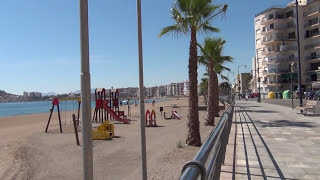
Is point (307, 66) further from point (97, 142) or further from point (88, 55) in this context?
point (88, 55)

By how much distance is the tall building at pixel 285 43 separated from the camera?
8019cm

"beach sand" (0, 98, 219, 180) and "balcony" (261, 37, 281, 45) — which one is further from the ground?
"balcony" (261, 37, 281, 45)

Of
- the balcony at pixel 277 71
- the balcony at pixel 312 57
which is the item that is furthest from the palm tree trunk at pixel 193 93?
the balcony at pixel 277 71

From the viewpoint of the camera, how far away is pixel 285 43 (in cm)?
8744

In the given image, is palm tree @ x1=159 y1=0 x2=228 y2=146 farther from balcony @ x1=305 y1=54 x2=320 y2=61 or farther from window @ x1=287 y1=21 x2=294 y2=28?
window @ x1=287 y1=21 x2=294 y2=28

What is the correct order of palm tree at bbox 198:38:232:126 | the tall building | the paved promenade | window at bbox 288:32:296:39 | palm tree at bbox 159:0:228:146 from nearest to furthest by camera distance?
the paved promenade, palm tree at bbox 159:0:228:146, palm tree at bbox 198:38:232:126, the tall building, window at bbox 288:32:296:39

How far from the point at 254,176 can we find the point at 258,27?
92.2 metres

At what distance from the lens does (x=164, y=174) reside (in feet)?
31.1

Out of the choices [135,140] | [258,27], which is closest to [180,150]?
[135,140]

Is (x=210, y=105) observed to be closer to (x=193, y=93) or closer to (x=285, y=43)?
(x=193, y=93)

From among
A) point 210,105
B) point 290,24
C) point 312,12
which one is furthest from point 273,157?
point 290,24

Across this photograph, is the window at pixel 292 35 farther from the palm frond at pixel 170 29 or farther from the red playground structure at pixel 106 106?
the palm frond at pixel 170 29

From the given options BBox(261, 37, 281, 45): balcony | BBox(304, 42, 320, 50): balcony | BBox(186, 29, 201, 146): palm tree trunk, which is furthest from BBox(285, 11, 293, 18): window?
BBox(186, 29, 201, 146): palm tree trunk

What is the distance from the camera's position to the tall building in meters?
80.2
